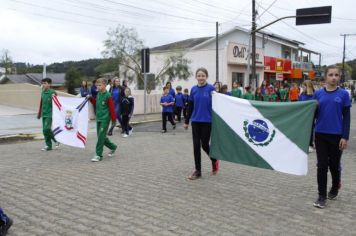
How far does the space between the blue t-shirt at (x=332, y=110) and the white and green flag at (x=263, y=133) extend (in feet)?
0.54

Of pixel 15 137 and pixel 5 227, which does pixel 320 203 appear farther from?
pixel 15 137

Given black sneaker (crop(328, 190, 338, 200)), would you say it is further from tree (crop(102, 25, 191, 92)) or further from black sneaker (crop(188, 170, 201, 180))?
tree (crop(102, 25, 191, 92))

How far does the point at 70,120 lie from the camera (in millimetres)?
9625

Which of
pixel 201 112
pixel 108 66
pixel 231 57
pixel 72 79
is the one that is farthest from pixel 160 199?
pixel 72 79

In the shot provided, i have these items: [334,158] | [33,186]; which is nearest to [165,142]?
[33,186]

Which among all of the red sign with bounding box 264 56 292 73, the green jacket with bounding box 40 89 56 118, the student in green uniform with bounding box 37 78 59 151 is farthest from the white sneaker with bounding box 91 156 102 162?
the red sign with bounding box 264 56 292 73

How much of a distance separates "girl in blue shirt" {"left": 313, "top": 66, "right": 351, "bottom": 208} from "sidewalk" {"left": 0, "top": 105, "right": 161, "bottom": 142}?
976 cm

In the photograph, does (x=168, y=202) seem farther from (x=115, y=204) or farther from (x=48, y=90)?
(x=48, y=90)

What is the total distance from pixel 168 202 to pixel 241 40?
4069 centimetres

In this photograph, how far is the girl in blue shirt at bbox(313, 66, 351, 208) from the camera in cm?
533

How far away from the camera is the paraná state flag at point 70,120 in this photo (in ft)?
30.8

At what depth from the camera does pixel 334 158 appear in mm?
5504

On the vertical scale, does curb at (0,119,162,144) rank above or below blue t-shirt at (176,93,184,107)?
below

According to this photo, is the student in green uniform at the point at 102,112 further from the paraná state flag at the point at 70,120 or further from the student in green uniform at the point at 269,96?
the student in green uniform at the point at 269,96
